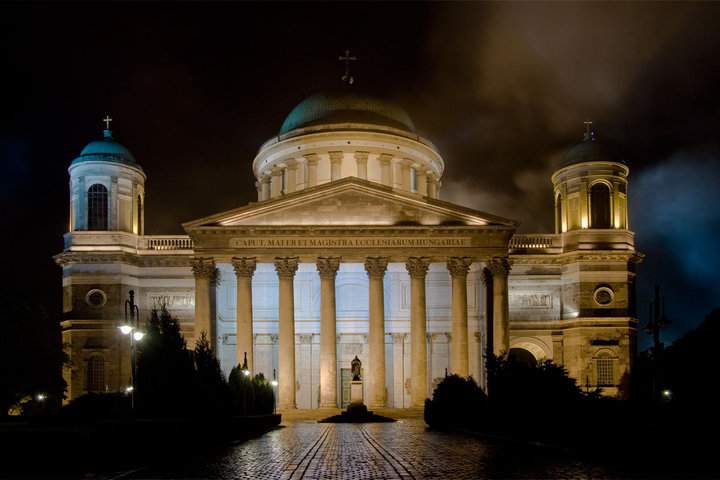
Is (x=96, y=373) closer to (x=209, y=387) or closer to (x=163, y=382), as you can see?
(x=209, y=387)

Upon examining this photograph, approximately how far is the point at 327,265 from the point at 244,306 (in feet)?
18.0

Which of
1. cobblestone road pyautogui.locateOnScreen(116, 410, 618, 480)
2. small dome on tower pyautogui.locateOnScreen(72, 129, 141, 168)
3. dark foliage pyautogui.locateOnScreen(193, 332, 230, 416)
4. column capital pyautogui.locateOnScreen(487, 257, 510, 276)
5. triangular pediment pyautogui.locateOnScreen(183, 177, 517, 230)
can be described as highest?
small dome on tower pyautogui.locateOnScreen(72, 129, 141, 168)

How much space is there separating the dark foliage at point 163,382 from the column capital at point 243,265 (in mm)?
25113

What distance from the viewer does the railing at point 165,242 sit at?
2665 inches

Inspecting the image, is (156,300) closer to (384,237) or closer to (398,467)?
(384,237)

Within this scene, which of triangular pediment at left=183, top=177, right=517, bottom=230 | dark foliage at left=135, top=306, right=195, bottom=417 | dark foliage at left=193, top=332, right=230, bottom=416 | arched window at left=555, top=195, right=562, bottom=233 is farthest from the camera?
arched window at left=555, top=195, right=562, bottom=233

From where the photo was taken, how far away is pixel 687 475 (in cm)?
1903

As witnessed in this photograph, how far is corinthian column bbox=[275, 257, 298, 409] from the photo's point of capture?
59312 mm

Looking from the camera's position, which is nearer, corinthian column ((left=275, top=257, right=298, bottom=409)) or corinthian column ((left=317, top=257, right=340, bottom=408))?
corinthian column ((left=317, top=257, right=340, bottom=408))

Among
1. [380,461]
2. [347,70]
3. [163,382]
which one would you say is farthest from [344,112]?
[380,461]

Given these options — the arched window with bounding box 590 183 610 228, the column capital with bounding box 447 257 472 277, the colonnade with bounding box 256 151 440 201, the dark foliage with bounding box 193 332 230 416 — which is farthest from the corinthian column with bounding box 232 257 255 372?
the arched window with bounding box 590 183 610 228

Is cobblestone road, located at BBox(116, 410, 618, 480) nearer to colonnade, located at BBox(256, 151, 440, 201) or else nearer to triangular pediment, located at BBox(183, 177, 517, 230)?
triangular pediment, located at BBox(183, 177, 517, 230)

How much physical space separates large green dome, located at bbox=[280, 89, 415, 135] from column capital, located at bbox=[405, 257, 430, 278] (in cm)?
1990

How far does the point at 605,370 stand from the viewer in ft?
218
